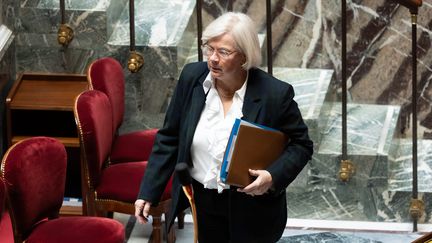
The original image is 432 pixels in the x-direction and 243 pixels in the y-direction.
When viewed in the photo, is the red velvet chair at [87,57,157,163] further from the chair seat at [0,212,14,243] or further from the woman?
the woman

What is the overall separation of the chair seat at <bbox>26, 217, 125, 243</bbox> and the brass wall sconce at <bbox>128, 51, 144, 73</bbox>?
1.31 meters

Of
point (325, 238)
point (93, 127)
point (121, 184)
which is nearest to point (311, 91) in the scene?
point (325, 238)

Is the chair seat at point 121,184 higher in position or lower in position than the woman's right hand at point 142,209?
lower

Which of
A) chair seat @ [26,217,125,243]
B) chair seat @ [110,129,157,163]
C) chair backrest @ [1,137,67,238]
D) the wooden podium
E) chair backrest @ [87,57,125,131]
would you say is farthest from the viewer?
the wooden podium

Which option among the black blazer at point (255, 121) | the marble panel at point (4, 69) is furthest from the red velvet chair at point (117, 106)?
the black blazer at point (255, 121)

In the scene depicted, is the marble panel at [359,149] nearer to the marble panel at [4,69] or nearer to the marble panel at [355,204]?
the marble panel at [355,204]

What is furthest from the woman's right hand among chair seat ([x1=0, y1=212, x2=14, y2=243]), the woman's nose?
chair seat ([x1=0, y1=212, x2=14, y2=243])

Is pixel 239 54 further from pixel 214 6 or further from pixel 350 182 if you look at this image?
pixel 214 6

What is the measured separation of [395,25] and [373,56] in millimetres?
199

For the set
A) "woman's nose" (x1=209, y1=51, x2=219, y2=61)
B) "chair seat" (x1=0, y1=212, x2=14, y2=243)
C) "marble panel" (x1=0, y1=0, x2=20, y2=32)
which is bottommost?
"chair seat" (x1=0, y1=212, x2=14, y2=243)

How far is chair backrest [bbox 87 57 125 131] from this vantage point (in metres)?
5.21

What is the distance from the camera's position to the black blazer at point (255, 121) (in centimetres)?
373

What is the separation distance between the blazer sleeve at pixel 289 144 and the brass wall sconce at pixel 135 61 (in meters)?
1.94

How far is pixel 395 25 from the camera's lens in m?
5.80
